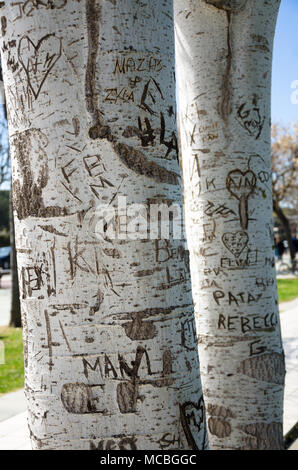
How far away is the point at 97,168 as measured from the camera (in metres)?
1.52

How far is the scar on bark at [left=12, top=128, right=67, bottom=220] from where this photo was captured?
153 cm

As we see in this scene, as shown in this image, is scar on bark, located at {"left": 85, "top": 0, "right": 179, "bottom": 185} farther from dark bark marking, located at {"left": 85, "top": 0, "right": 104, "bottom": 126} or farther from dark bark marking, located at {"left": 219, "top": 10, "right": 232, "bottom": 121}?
dark bark marking, located at {"left": 219, "top": 10, "right": 232, "bottom": 121}

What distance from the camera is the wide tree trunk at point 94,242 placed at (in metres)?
1.48

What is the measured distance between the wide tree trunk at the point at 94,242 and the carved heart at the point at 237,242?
1254 mm

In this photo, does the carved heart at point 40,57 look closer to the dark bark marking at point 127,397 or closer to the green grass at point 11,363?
the dark bark marking at point 127,397

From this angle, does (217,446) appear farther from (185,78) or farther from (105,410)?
(185,78)

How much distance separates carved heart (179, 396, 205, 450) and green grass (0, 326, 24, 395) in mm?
5375

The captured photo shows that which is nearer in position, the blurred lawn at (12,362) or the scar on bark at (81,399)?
the scar on bark at (81,399)

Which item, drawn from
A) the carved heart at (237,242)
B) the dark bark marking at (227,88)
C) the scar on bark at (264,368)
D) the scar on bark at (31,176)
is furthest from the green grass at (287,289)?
the scar on bark at (31,176)

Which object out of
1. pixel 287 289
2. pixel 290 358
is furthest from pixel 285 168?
pixel 290 358

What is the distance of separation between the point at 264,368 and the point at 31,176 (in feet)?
6.19

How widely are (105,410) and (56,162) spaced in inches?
31.1

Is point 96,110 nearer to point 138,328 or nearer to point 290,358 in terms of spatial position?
point 138,328

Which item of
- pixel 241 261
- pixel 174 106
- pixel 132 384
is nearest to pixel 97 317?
pixel 132 384
